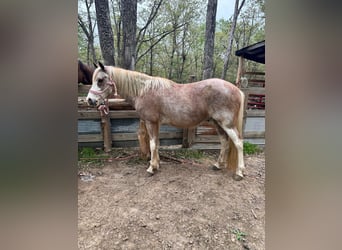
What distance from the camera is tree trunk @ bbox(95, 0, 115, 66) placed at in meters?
1.30

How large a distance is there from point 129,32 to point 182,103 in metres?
0.73

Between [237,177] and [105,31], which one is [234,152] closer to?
[237,177]

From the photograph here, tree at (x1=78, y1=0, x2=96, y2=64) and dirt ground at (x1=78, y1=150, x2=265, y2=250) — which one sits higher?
tree at (x1=78, y1=0, x2=96, y2=64)

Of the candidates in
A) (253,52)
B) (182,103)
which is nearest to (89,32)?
(182,103)

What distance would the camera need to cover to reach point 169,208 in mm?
1093

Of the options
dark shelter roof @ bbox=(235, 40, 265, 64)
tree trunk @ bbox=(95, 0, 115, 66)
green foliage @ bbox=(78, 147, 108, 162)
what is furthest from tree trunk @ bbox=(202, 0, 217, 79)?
green foliage @ bbox=(78, 147, 108, 162)

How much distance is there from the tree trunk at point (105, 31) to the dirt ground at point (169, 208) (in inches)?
33.7

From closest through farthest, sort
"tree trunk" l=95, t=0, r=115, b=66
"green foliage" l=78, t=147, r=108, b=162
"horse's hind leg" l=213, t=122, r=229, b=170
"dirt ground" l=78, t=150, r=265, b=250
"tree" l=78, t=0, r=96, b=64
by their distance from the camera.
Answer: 1. "dirt ground" l=78, t=150, r=265, b=250
2. "tree" l=78, t=0, r=96, b=64
3. "tree trunk" l=95, t=0, r=115, b=66
4. "green foliage" l=78, t=147, r=108, b=162
5. "horse's hind leg" l=213, t=122, r=229, b=170

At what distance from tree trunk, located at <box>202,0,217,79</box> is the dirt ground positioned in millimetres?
850

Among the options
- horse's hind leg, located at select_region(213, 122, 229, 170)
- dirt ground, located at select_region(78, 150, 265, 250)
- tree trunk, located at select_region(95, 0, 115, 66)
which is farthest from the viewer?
horse's hind leg, located at select_region(213, 122, 229, 170)

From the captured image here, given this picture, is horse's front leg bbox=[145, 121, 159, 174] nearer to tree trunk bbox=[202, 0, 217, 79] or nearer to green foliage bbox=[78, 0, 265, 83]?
green foliage bbox=[78, 0, 265, 83]
